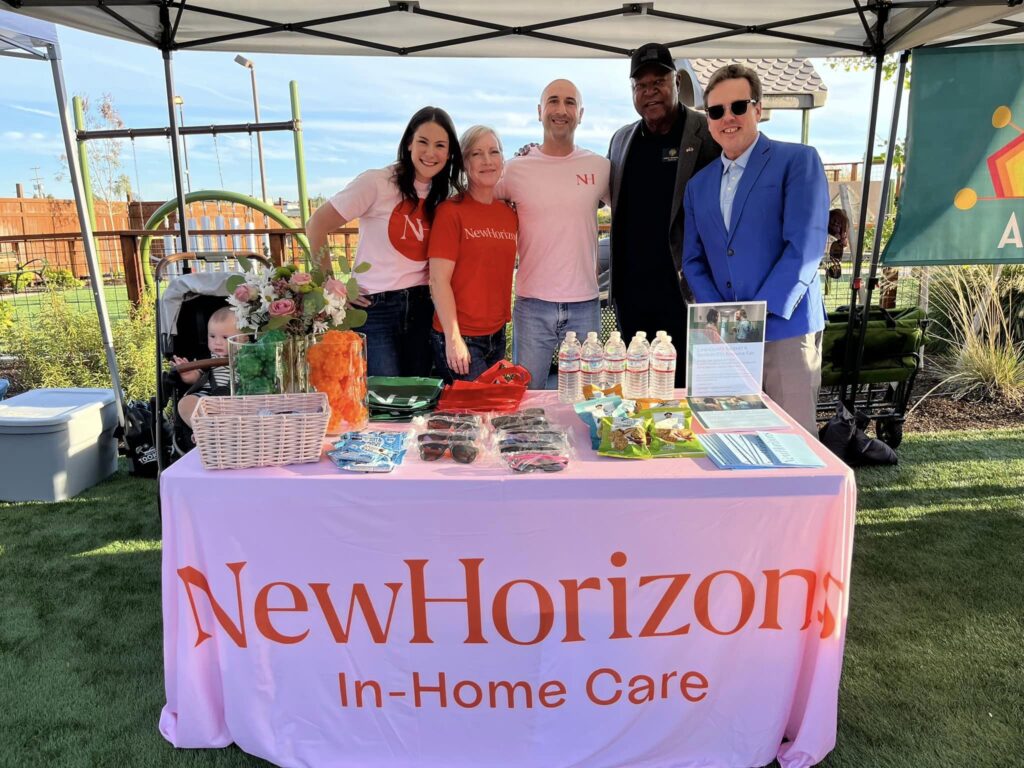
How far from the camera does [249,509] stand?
1.62m

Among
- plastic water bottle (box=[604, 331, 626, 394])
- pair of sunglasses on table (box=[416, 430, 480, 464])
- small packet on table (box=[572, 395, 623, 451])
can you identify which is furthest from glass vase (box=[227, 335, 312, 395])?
plastic water bottle (box=[604, 331, 626, 394])

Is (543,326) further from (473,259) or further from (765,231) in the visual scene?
(765,231)

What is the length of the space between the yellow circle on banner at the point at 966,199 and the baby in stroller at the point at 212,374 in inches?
145

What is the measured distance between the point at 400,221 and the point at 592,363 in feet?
3.59

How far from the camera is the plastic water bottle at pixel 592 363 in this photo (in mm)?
2164

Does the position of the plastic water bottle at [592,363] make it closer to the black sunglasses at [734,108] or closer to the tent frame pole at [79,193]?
the black sunglasses at [734,108]

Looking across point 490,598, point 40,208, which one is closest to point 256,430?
point 490,598

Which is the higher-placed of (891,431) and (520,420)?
(520,420)

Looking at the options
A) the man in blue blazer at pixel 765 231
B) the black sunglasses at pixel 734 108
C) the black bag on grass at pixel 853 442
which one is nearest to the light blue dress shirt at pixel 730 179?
the man in blue blazer at pixel 765 231

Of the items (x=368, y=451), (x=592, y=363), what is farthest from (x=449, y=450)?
(x=592, y=363)

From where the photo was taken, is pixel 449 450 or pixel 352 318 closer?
pixel 449 450

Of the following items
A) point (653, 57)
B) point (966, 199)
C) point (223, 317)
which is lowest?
point (223, 317)

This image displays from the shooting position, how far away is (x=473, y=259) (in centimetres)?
265

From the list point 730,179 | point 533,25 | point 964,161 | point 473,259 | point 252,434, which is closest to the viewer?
point 252,434
